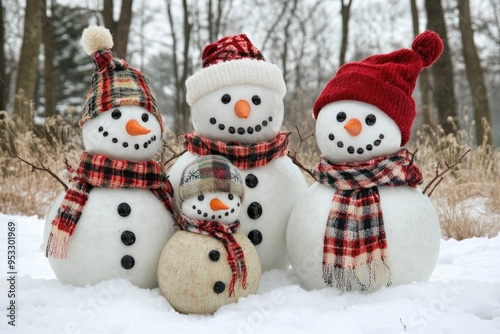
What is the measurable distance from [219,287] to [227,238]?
0.21m

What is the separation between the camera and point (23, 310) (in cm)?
195

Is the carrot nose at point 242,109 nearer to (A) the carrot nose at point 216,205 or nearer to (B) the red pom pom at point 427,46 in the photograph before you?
(A) the carrot nose at point 216,205

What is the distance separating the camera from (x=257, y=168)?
2426 millimetres

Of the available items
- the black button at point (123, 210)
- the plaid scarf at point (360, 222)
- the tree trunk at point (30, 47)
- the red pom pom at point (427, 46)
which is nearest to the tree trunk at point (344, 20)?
the tree trunk at point (30, 47)

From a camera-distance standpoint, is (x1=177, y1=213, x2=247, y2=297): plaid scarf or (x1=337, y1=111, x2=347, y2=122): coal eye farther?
(x1=337, y1=111, x2=347, y2=122): coal eye

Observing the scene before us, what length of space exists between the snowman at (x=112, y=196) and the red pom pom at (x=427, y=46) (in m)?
1.33

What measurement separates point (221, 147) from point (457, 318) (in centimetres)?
126

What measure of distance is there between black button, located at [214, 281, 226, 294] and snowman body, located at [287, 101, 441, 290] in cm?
45

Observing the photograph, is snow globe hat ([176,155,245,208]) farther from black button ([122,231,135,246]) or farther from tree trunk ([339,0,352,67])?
tree trunk ([339,0,352,67])

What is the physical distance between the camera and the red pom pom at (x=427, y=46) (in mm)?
2312

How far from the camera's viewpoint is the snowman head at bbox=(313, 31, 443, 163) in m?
2.18

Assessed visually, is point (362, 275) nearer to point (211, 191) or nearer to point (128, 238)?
point (211, 191)

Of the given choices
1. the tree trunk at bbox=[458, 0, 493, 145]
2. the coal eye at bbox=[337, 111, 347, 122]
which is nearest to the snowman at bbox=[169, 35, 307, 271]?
the coal eye at bbox=[337, 111, 347, 122]

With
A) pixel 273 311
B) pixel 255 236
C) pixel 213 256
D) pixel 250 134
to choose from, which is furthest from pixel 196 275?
pixel 250 134
